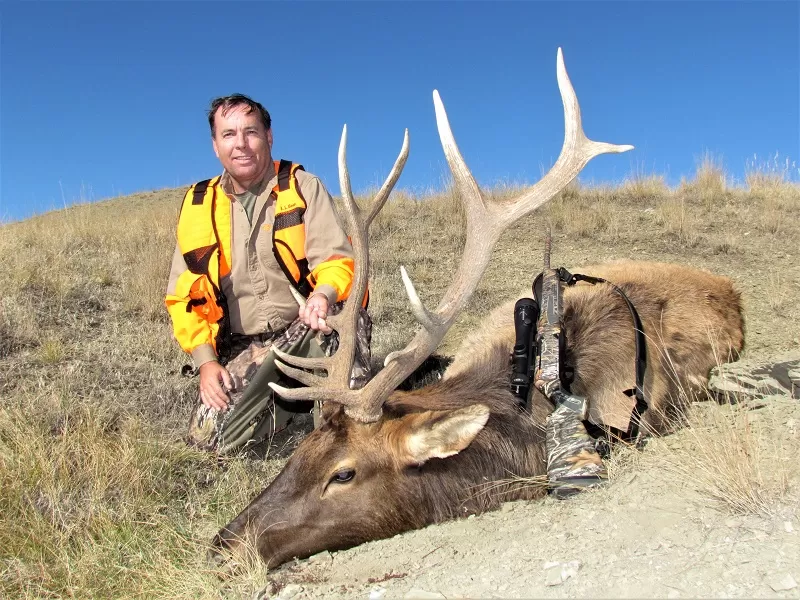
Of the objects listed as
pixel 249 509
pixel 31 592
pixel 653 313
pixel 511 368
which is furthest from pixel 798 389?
pixel 31 592

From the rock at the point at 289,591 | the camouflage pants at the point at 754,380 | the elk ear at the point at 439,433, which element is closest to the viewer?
the rock at the point at 289,591

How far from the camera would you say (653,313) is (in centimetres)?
428

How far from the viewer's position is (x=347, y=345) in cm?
338

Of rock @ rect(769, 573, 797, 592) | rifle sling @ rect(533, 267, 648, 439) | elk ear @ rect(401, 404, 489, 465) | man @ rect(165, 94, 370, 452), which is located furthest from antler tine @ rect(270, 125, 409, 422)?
rock @ rect(769, 573, 797, 592)

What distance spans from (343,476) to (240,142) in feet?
7.43

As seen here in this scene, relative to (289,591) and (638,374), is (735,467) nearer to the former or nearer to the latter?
(638,374)

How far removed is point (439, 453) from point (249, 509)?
2.82 ft

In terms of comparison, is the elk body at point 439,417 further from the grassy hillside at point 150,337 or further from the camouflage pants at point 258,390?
the camouflage pants at point 258,390

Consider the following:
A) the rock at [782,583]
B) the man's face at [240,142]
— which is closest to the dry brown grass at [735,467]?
the rock at [782,583]

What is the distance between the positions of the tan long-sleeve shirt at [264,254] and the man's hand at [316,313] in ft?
1.40

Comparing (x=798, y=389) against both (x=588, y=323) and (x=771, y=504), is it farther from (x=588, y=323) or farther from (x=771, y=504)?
(x=771, y=504)

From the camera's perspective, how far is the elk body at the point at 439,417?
300 centimetres

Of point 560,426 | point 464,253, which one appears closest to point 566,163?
point 464,253

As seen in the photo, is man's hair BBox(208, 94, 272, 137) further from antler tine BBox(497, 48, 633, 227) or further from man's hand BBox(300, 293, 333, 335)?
antler tine BBox(497, 48, 633, 227)
